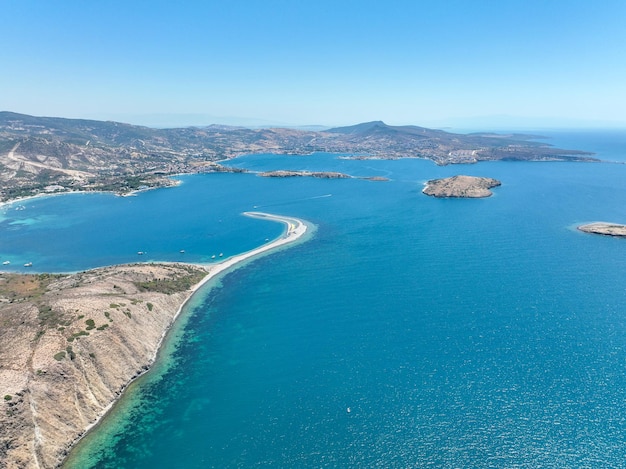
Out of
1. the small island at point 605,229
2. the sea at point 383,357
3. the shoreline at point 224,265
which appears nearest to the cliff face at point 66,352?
the shoreline at point 224,265

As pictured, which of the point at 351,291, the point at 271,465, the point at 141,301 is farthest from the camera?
the point at 351,291

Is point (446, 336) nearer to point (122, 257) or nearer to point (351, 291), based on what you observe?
point (351, 291)

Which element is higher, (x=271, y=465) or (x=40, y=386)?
(x=40, y=386)

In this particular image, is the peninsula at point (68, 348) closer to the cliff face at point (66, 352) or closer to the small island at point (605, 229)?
the cliff face at point (66, 352)

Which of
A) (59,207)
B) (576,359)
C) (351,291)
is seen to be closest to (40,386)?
(351,291)

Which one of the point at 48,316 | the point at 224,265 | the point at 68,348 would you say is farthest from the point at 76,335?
the point at 224,265

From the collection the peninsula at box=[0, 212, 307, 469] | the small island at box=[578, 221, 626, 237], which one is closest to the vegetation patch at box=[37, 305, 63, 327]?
the peninsula at box=[0, 212, 307, 469]

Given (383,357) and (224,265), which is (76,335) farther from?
(224,265)
